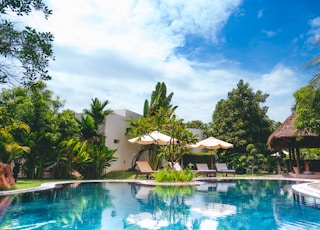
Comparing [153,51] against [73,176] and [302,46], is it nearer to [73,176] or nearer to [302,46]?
[302,46]

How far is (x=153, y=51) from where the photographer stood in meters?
11.7

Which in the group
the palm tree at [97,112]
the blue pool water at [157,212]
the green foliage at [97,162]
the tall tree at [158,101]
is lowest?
the blue pool water at [157,212]

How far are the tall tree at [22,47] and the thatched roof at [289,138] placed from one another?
50.4 feet

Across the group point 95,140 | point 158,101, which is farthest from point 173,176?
point 158,101

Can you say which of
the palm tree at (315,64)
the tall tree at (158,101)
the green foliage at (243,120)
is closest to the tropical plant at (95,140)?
the tall tree at (158,101)

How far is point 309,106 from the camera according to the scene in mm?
12281

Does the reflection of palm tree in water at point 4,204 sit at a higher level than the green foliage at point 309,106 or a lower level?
lower

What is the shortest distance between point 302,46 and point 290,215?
11.2 meters

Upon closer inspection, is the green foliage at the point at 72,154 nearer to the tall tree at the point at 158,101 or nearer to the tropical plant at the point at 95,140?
the tropical plant at the point at 95,140

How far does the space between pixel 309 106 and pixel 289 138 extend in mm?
6009

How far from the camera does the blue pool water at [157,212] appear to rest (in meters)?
5.49

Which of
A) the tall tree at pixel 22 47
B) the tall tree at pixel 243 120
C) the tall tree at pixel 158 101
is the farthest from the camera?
the tall tree at pixel 243 120

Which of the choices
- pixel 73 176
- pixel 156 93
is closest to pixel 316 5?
pixel 156 93

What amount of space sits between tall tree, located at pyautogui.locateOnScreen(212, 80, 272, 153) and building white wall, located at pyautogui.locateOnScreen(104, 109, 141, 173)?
336 inches
